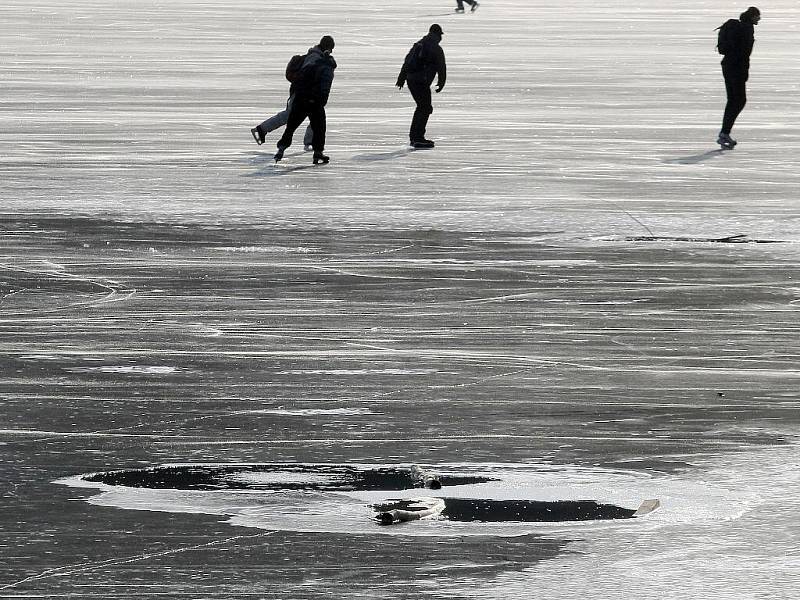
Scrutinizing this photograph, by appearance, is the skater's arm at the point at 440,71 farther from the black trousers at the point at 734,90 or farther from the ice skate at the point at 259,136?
the black trousers at the point at 734,90

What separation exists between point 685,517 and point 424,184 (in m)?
11.6

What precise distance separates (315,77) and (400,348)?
1003cm

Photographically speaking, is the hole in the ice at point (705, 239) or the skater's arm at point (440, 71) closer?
the hole in the ice at point (705, 239)

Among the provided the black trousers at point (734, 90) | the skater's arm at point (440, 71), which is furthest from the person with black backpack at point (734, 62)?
the skater's arm at point (440, 71)

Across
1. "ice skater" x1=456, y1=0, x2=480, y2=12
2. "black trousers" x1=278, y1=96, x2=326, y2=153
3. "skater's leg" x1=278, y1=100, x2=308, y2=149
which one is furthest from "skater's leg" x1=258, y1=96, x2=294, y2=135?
"ice skater" x1=456, y1=0, x2=480, y2=12

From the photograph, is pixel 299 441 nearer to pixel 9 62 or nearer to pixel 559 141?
pixel 559 141

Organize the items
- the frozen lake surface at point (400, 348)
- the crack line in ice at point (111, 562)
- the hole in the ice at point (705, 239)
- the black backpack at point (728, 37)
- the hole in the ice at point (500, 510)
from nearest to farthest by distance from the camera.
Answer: the crack line in ice at point (111, 562) < the frozen lake surface at point (400, 348) < the hole in the ice at point (500, 510) < the hole in the ice at point (705, 239) < the black backpack at point (728, 37)

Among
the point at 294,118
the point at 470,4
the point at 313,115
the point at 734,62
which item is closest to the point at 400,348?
the point at 313,115

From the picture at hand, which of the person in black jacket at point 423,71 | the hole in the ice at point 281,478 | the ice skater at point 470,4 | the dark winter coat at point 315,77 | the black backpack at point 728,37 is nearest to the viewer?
the hole in the ice at point 281,478

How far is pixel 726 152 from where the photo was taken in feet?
70.1

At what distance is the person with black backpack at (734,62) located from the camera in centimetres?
2155

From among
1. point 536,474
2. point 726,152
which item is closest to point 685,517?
point 536,474

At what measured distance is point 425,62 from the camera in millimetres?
Result: 21406

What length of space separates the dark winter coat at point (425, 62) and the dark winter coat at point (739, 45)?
12.1ft
